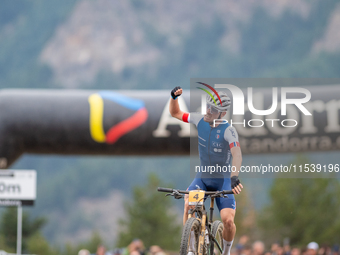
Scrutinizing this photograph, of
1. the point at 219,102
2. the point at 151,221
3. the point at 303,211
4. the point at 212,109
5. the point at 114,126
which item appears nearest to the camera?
the point at 219,102

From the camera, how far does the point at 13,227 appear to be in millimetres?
48031


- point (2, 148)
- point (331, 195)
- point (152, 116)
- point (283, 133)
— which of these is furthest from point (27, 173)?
point (331, 195)

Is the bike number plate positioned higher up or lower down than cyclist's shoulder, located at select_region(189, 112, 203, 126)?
lower down

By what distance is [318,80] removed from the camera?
11133 mm

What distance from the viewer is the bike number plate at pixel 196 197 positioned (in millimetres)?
7879

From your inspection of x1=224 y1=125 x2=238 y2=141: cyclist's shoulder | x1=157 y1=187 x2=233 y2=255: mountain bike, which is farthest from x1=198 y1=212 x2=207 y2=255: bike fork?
x1=224 y1=125 x2=238 y2=141: cyclist's shoulder

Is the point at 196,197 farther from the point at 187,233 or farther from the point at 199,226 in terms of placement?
the point at 187,233

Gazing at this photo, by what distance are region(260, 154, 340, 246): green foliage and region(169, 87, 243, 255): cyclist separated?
1470 inches

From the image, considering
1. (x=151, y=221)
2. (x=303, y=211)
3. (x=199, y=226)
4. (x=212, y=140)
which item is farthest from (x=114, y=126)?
(x=151, y=221)

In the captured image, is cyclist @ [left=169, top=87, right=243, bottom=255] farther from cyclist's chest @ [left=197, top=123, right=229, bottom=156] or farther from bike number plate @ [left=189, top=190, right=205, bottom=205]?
bike number plate @ [left=189, top=190, right=205, bottom=205]

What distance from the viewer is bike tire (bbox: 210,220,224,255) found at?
27.0ft

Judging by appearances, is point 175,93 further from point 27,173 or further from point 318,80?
point 27,173

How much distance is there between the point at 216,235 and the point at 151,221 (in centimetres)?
4863

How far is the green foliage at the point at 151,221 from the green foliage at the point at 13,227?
26.7 ft
